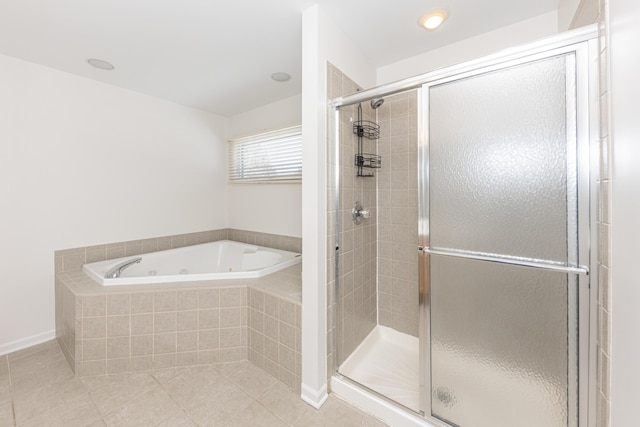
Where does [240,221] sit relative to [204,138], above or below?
below

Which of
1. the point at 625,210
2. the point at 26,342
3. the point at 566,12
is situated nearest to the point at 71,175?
the point at 26,342

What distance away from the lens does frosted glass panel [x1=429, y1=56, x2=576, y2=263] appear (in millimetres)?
979

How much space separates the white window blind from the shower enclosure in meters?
1.25

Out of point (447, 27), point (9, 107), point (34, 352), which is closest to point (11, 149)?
point (9, 107)

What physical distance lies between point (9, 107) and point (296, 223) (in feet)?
8.05

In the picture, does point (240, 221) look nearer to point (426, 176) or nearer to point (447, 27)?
point (426, 176)

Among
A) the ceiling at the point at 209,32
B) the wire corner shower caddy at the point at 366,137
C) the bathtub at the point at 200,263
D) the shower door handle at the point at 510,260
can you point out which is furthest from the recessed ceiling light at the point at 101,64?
the shower door handle at the point at 510,260

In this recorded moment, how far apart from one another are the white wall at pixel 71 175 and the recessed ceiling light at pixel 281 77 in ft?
4.41

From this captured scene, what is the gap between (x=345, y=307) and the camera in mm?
1731

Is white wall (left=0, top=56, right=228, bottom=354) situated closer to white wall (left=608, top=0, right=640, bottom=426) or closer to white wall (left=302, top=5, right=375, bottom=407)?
white wall (left=302, top=5, right=375, bottom=407)

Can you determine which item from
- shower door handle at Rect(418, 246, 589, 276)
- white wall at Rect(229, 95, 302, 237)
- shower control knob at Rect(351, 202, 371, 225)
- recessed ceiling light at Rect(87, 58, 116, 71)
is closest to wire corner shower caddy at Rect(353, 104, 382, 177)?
shower control knob at Rect(351, 202, 371, 225)

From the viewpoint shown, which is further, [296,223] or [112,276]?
[296,223]

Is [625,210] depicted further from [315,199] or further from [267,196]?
[267,196]

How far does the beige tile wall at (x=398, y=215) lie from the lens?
2025 mm
